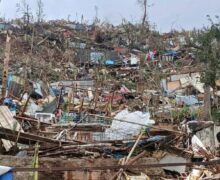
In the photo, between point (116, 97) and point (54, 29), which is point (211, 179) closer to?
point (116, 97)

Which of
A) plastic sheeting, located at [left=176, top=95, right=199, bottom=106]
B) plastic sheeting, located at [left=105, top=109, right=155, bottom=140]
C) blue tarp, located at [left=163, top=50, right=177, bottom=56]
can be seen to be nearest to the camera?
plastic sheeting, located at [left=105, top=109, right=155, bottom=140]

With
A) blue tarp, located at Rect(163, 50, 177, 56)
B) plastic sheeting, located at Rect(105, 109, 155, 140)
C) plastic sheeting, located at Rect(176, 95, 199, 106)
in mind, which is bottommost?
plastic sheeting, located at Rect(105, 109, 155, 140)

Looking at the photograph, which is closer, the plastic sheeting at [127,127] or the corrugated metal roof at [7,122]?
the corrugated metal roof at [7,122]

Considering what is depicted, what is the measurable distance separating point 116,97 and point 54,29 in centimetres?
1137

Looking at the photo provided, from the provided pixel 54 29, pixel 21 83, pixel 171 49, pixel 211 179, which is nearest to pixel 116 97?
pixel 21 83

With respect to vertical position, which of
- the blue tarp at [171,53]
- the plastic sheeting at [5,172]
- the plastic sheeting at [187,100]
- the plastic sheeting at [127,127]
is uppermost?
the blue tarp at [171,53]

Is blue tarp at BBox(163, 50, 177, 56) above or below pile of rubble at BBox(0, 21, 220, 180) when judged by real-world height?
above

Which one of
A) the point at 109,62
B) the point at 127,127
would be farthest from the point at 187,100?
the point at 109,62

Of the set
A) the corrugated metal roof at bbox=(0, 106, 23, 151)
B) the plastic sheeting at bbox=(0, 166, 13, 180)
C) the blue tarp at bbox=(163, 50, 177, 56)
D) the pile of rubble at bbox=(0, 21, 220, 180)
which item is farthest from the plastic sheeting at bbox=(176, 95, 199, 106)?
the plastic sheeting at bbox=(0, 166, 13, 180)

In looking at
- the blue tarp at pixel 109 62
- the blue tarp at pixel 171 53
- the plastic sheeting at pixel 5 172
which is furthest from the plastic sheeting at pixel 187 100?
the plastic sheeting at pixel 5 172

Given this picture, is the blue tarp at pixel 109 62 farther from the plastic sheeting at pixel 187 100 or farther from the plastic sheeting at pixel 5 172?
the plastic sheeting at pixel 5 172

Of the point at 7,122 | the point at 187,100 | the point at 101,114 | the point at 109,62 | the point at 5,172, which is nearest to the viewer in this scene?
the point at 5,172

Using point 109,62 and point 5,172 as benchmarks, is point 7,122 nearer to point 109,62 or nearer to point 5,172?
point 5,172

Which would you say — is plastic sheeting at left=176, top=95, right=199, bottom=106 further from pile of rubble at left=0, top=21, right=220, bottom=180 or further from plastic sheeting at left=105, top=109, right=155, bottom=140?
plastic sheeting at left=105, top=109, right=155, bottom=140
